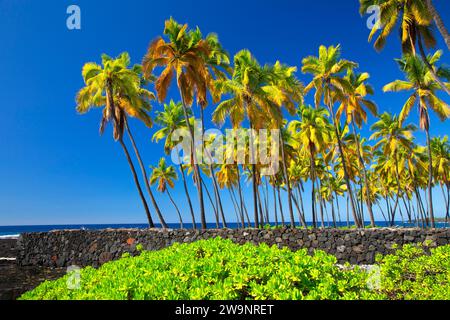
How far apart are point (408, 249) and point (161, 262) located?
16.8 ft

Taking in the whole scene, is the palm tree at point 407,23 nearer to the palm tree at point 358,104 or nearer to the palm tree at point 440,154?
the palm tree at point 358,104

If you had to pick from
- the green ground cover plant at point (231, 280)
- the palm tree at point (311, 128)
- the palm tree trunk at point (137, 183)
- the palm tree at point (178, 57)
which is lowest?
the green ground cover plant at point (231, 280)

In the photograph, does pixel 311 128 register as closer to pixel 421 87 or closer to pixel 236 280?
pixel 421 87

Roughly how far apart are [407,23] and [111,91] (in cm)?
1822

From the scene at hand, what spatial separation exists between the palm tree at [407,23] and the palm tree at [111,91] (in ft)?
50.3

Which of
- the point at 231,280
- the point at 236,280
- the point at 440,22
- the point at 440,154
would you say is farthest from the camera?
the point at 440,154

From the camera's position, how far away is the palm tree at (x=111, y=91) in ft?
68.1

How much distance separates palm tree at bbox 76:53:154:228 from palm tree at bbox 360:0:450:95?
15.3m

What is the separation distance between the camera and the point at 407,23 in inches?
697

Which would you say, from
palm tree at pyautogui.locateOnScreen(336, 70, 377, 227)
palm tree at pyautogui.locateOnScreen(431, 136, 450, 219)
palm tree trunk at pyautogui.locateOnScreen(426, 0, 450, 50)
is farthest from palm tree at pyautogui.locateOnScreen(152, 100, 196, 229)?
palm tree at pyautogui.locateOnScreen(431, 136, 450, 219)

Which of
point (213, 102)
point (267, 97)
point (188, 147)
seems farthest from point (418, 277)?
point (188, 147)

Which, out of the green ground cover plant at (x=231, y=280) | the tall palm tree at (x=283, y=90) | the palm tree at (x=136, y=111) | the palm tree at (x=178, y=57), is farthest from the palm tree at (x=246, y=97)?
the green ground cover plant at (x=231, y=280)

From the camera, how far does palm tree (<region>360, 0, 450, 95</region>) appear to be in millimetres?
16611

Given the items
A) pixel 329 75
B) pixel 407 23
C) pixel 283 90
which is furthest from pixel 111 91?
pixel 407 23
